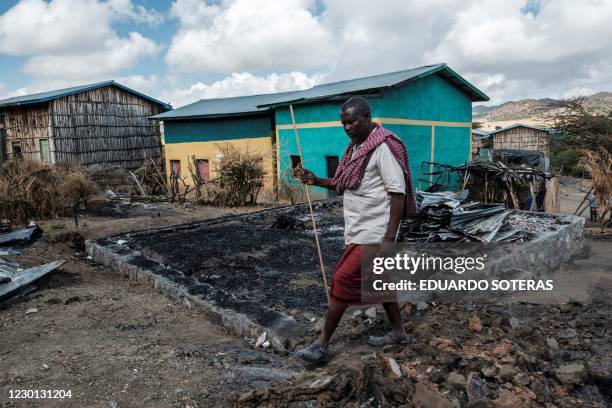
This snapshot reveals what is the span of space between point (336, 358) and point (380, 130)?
151 cm

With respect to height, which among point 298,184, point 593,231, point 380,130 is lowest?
point 593,231

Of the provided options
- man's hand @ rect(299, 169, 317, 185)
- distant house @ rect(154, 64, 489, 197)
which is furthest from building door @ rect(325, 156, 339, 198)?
man's hand @ rect(299, 169, 317, 185)

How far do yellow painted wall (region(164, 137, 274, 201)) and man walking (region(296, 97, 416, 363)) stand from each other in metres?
11.6

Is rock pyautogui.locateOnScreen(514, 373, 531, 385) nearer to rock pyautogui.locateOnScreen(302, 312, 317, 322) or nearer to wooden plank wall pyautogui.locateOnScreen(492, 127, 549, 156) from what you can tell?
rock pyautogui.locateOnScreen(302, 312, 317, 322)

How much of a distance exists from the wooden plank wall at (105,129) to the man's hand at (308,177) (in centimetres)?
1680

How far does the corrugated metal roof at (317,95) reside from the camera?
1318 centimetres

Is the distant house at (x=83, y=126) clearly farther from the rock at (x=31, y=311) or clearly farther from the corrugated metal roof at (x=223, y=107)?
the rock at (x=31, y=311)

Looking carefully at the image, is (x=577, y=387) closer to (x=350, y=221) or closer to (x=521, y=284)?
(x=350, y=221)

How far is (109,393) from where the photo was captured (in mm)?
2479

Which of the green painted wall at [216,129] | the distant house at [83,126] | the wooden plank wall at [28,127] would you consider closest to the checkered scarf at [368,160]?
the green painted wall at [216,129]

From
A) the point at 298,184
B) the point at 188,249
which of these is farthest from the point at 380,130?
the point at 298,184

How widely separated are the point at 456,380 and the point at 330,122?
38.9 ft

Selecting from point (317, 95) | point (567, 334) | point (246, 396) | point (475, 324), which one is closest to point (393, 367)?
point (246, 396)

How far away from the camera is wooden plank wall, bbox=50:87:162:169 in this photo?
56.2 feet
